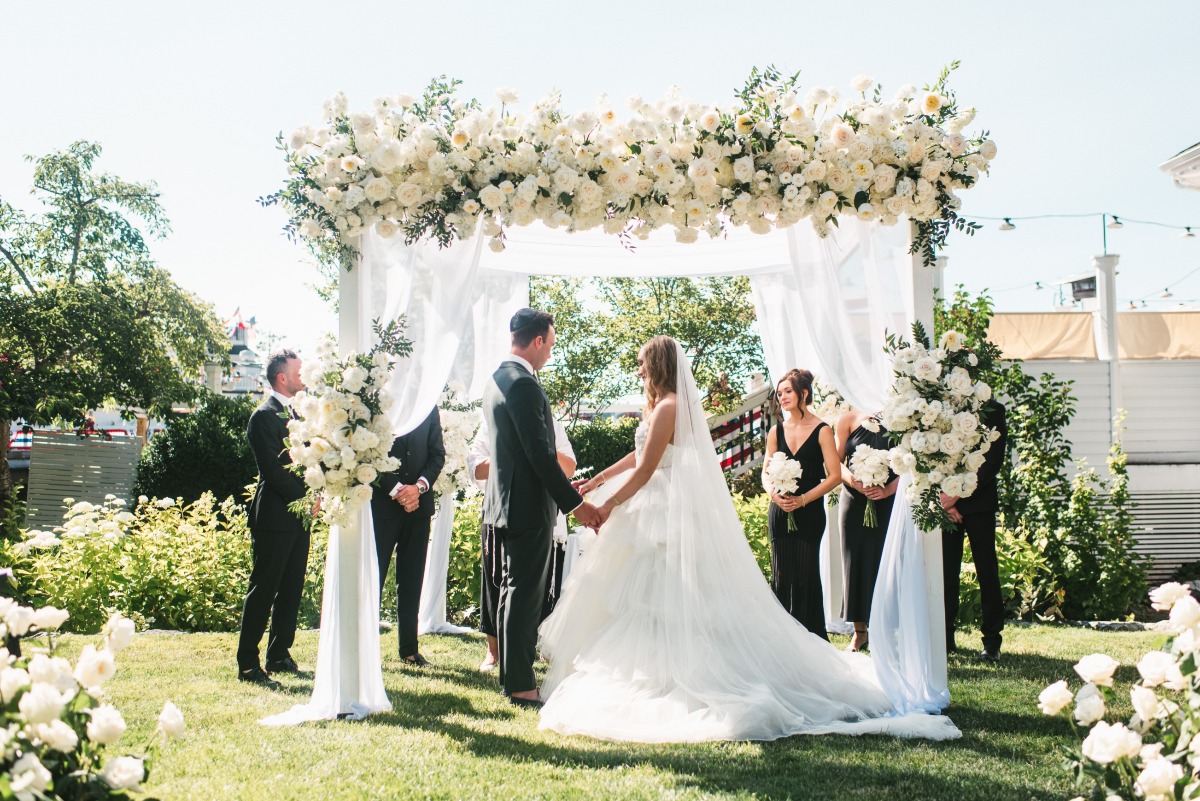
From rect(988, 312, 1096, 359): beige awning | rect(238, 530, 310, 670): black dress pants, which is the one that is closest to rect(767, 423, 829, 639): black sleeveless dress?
rect(238, 530, 310, 670): black dress pants

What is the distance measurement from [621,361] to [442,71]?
1108 cm

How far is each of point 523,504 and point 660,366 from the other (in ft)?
3.74

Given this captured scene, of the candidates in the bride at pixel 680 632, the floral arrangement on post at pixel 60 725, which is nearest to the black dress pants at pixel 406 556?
the bride at pixel 680 632

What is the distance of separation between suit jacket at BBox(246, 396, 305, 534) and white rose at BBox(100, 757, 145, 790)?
3.53m

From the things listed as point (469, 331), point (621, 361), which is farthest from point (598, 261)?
point (621, 361)

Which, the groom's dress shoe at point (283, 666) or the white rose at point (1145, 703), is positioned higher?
the white rose at point (1145, 703)

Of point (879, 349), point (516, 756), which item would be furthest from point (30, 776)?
→ point (879, 349)

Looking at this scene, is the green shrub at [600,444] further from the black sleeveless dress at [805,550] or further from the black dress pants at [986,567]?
the black dress pants at [986,567]

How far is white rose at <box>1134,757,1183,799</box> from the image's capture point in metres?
1.89

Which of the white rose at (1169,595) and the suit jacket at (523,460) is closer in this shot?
the white rose at (1169,595)

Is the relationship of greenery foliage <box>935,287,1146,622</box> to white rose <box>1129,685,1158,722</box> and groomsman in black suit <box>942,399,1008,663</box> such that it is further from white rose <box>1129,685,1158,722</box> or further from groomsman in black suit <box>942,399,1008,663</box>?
white rose <box>1129,685,1158,722</box>

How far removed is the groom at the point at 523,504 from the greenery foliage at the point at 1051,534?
412cm

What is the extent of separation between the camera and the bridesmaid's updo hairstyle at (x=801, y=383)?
634 centimetres

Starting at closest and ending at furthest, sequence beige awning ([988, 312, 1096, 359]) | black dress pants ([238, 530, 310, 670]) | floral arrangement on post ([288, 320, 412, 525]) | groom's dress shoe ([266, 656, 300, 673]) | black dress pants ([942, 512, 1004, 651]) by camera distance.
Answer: floral arrangement on post ([288, 320, 412, 525]) → black dress pants ([238, 530, 310, 670]) → groom's dress shoe ([266, 656, 300, 673]) → black dress pants ([942, 512, 1004, 651]) → beige awning ([988, 312, 1096, 359])
